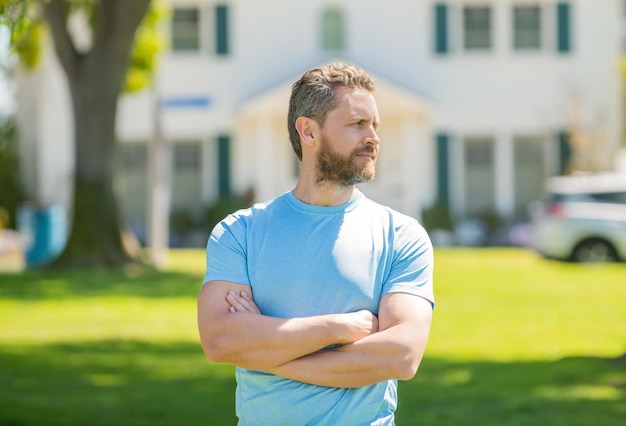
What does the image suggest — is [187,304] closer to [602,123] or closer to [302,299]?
[302,299]

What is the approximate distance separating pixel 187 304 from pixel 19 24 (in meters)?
9.07

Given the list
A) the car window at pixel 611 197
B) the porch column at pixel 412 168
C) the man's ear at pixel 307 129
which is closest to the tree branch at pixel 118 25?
the car window at pixel 611 197

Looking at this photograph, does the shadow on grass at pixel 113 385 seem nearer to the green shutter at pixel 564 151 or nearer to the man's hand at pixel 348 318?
the man's hand at pixel 348 318

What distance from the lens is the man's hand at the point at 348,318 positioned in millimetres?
3662

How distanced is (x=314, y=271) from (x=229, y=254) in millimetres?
273

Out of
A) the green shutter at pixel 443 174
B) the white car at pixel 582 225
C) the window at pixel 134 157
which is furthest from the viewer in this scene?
the window at pixel 134 157

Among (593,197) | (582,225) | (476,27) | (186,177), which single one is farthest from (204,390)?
(476,27)

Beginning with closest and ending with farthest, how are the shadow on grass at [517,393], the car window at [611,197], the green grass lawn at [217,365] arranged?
the shadow on grass at [517,393]
the green grass lawn at [217,365]
the car window at [611,197]

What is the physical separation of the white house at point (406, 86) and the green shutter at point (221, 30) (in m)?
0.02

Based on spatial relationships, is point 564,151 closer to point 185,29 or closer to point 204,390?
point 185,29

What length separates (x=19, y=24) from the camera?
6.63m

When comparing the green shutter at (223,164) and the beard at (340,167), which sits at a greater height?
the beard at (340,167)

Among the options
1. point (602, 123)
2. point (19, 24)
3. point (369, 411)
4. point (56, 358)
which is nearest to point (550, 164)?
point (602, 123)

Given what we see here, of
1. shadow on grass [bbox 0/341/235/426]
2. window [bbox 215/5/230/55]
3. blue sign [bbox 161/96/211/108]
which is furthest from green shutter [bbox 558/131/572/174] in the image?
shadow on grass [bbox 0/341/235/426]
